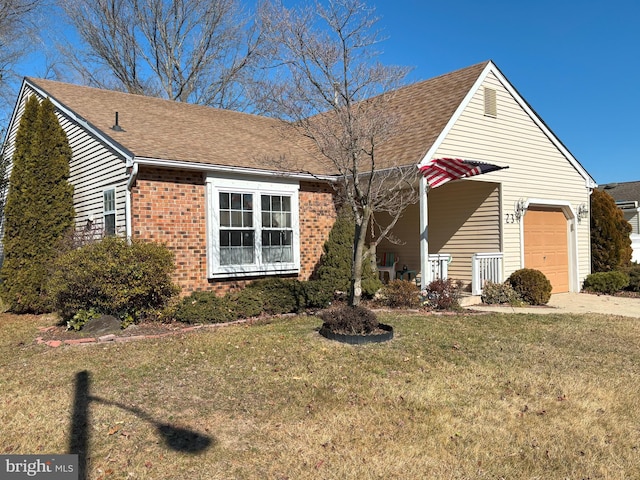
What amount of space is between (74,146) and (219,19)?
1575 cm

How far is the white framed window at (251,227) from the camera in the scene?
10.5 metres

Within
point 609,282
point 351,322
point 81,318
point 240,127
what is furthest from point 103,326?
point 609,282

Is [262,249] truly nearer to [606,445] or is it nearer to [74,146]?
[74,146]

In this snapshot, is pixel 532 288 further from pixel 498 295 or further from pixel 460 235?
pixel 460 235

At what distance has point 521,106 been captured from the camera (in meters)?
13.6

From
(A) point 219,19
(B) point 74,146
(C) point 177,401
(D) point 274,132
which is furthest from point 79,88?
(A) point 219,19

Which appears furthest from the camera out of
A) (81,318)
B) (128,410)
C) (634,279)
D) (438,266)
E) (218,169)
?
(634,279)

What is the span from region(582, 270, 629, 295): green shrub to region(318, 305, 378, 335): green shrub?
9906 millimetres

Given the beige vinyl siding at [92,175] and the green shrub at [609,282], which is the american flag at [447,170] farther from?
the beige vinyl siding at [92,175]

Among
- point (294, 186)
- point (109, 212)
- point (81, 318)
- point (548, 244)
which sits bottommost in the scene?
point (81, 318)

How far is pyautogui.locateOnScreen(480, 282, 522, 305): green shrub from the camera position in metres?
11.6

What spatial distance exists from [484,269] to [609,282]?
188 inches

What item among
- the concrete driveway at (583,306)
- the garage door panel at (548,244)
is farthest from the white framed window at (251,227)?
the garage door panel at (548,244)

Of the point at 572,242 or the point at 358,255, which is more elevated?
the point at 572,242
